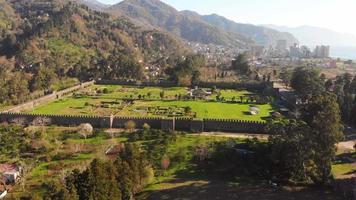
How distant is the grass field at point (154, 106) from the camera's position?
5631cm

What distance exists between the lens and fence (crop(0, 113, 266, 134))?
49625mm

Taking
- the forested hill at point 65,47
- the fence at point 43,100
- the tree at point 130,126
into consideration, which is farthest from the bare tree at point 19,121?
the tree at point 130,126

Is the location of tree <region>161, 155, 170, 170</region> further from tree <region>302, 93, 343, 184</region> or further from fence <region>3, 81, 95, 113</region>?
fence <region>3, 81, 95, 113</region>

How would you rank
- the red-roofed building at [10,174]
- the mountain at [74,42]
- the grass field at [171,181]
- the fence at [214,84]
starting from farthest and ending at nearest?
the mountain at [74,42], the fence at [214,84], the red-roofed building at [10,174], the grass field at [171,181]

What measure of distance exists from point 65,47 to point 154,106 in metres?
65.4

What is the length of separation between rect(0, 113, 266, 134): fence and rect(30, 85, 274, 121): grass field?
427 centimetres

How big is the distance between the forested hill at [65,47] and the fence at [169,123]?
14.8m

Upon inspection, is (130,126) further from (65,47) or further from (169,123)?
→ (65,47)

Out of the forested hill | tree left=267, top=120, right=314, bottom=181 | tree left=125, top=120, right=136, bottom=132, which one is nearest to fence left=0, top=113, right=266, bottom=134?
tree left=125, top=120, right=136, bottom=132

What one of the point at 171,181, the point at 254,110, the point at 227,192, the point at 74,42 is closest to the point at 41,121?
the point at 171,181

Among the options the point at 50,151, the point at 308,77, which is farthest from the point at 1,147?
the point at 308,77

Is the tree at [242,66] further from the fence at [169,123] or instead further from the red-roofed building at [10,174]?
the red-roofed building at [10,174]

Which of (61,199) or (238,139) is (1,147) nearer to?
(61,199)

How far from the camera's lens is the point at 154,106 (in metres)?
61.6
